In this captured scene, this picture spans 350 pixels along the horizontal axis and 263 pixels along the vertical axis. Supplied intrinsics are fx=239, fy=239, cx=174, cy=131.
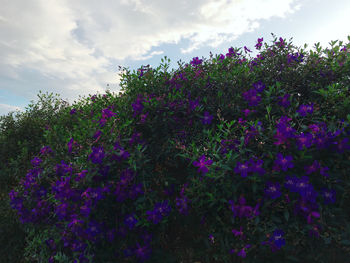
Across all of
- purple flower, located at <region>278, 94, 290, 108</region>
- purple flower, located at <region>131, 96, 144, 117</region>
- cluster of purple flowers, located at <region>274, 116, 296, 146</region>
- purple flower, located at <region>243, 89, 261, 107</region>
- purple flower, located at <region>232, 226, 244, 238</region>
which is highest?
purple flower, located at <region>131, 96, 144, 117</region>

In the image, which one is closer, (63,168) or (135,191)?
(135,191)

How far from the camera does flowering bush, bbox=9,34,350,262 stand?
101 inches

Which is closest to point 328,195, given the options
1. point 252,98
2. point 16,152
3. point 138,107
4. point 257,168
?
point 257,168

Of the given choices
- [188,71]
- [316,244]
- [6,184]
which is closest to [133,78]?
[188,71]

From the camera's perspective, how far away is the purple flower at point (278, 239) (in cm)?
236

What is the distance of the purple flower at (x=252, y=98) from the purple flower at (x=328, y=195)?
1.35 metres

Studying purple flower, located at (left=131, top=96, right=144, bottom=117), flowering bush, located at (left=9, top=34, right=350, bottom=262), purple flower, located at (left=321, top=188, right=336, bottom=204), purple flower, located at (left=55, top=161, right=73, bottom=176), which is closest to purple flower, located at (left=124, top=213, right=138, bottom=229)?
flowering bush, located at (left=9, top=34, right=350, bottom=262)

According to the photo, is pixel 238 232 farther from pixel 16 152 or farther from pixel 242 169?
pixel 16 152

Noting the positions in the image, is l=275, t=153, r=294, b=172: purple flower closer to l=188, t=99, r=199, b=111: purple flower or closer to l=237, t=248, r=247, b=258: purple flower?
l=237, t=248, r=247, b=258: purple flower

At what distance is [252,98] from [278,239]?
5.89ft

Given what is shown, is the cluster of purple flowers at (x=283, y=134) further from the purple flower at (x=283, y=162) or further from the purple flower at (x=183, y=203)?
the purple flower at (x=183, y=203)

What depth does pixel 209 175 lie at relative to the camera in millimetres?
2588

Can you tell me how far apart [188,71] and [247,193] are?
2.49 m

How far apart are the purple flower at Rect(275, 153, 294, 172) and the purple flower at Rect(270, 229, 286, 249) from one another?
635 mm
